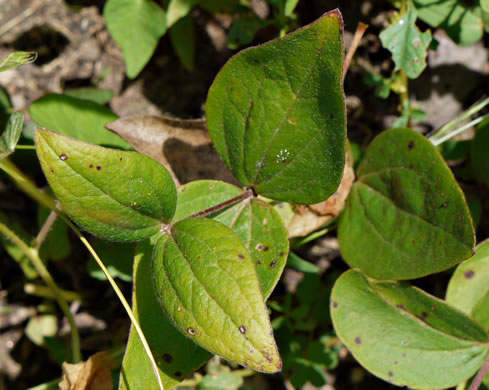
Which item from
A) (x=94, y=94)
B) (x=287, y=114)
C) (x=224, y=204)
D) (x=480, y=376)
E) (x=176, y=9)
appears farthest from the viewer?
(x=94, y=94)

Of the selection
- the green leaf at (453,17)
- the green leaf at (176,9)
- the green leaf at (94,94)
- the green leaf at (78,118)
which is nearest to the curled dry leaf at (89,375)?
the green leaf at (78,118)

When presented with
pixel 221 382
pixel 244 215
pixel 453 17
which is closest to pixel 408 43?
pixel 453 17

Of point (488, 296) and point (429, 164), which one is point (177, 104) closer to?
point (429, 164)

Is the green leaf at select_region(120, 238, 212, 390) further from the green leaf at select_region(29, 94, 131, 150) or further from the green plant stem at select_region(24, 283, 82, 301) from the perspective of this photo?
the green plant stem at select_region(24, 283, 82, 301)

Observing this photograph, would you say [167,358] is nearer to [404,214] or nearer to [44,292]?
[404,214]

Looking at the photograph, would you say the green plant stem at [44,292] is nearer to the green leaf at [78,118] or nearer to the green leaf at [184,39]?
the green leaf at [78,118]

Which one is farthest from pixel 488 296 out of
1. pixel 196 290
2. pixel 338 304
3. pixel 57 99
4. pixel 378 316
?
pixel 57 99
